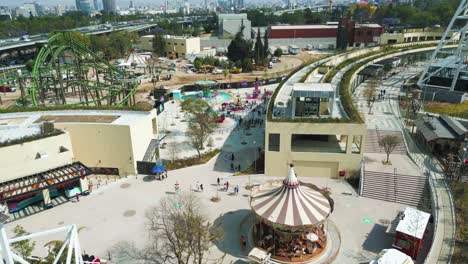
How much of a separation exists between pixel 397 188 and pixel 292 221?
12.9 meters

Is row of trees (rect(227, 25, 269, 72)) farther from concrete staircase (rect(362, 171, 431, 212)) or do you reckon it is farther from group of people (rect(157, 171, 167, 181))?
concrete staircase (rect(362, 171, 431, 212))

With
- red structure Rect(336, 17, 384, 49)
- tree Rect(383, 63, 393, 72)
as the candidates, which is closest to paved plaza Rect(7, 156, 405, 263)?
tree Rect(383, 63, 393, 72)

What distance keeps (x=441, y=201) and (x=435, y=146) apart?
10015 mm

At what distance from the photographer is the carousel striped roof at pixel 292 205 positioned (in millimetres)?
21312

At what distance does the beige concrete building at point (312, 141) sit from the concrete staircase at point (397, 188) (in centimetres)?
218

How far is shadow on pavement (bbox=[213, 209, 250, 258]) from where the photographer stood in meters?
22.7

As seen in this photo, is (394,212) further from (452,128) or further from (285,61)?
(285,61)

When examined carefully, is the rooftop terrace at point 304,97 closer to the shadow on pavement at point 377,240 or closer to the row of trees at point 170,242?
the shadow on pavement at point 377,240

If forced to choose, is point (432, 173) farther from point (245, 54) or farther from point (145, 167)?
point (245, 54)

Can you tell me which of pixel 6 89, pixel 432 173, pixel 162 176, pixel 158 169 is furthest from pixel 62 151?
pixel 6 89

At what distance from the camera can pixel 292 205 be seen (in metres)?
21.9

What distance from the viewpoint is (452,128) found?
1342 inches

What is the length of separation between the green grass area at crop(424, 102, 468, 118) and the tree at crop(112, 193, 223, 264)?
1412 inches

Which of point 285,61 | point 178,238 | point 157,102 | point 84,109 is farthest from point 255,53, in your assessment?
point 178,238
